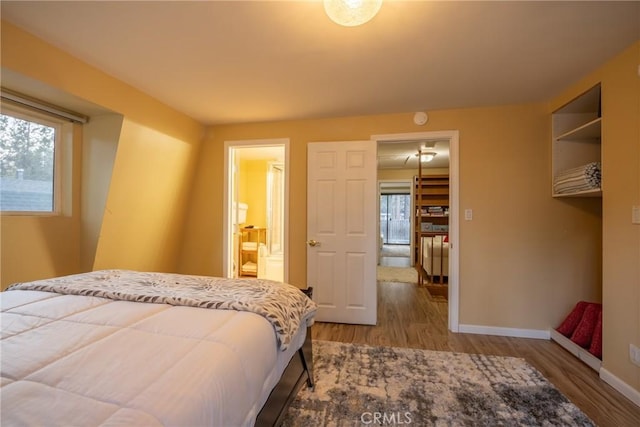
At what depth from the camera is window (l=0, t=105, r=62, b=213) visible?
204 centimetres

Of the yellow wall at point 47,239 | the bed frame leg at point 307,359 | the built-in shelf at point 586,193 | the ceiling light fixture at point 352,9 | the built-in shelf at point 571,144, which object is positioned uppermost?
the ceiling light fixture at point 352,9

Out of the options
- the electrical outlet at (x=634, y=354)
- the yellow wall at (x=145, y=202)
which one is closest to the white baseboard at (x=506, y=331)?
the electrical outlet at (x=634, y=354)

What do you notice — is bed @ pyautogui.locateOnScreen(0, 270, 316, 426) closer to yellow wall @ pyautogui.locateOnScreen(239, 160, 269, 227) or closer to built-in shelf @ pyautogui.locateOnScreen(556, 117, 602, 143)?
built-in shelf @ pyautogui.locateOnScreen(556, 117, 602, 143)

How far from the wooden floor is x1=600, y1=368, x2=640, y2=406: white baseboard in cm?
3

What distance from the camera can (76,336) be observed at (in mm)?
1027

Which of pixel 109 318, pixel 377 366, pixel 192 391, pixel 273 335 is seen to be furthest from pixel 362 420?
pixel 109 318

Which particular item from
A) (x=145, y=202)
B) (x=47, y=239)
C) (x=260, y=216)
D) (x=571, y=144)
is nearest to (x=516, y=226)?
(x=571, y=144)

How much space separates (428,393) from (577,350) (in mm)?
1530

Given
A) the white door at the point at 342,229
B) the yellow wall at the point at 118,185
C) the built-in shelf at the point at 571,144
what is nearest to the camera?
the yellow wall at the point at 118,185

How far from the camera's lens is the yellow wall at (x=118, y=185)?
1.88 metres

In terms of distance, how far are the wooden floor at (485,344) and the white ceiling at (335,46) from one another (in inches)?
91.7

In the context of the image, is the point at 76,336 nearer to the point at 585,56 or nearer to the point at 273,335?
the point at 273,335

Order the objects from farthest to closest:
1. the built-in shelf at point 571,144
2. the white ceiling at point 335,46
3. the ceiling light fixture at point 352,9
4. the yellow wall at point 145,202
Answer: the built-in shelf at point 571,144
the yellow wall at point 145,202
the white ceiling at point 335,46
the ceiling light fixture at point 352,9

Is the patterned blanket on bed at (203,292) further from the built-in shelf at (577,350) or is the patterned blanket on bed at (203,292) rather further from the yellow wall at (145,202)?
the built-in shelf at (577,350)
